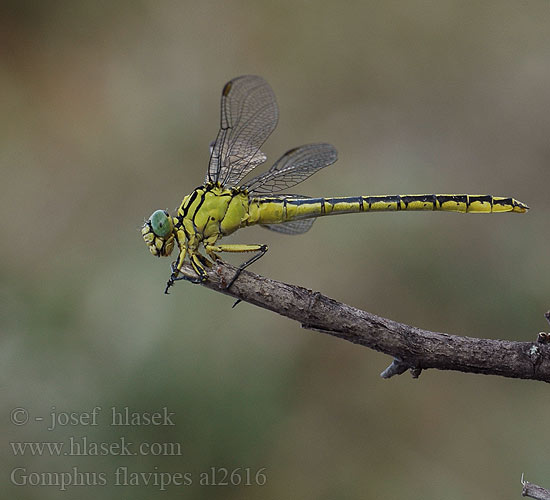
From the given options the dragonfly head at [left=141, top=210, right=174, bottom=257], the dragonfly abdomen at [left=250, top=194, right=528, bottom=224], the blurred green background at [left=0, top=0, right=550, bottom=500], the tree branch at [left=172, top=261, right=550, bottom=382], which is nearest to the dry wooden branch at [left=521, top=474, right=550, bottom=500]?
the tree branch at [left=172, top=261, right=550, bottom=382]

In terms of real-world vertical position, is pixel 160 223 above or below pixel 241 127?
below

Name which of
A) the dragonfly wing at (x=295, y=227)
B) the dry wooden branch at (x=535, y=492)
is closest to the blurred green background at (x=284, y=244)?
the dragonfly wing at (x=295, y=227)

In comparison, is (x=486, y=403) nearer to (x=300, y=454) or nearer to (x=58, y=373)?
(x=300, y=454)

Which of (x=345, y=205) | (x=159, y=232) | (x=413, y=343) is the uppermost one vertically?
(x=345, y=205)

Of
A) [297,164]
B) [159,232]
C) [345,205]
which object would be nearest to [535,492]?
[345,205]

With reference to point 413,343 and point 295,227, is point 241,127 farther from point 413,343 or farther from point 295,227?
point 413,343

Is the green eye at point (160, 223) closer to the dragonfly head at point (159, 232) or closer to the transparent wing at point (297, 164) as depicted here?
the dragonfly head at point (159, 232)

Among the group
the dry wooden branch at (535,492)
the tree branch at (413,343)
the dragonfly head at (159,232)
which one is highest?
the dragonfly head at (159,232)
